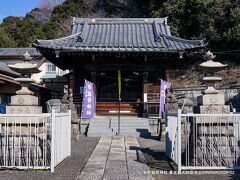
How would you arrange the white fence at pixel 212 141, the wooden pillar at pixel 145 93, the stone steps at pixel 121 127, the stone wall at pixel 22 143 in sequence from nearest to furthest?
the white fence at pixel 212 141 < the stone wall at pixel 22 143 < the stone steps at pixel 121 127 < the wooden pillar at pixel 145 93

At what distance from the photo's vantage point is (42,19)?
50219mm

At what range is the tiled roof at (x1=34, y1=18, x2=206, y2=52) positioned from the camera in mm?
18422

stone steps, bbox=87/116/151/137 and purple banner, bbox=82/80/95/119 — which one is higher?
Result: purple banner, bbox=82/80/95/119

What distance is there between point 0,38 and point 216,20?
91.2ft

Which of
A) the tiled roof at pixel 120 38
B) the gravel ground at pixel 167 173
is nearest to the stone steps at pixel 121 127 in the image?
the tiled roof at pixel 120 38

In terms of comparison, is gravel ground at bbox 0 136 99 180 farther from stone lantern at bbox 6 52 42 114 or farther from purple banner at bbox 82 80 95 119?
purple banner at bbox 82 80 95 119

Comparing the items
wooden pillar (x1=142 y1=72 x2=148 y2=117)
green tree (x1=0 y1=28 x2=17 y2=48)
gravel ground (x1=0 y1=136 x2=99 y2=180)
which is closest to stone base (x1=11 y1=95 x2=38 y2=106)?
gravel ground (x1=0 y1=136 x2=99 y2=180)

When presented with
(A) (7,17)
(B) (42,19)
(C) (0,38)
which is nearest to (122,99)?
(C) (0,38)

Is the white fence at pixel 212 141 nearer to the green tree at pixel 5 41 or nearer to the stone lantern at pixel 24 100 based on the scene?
the stone lantern at pixel 24 100

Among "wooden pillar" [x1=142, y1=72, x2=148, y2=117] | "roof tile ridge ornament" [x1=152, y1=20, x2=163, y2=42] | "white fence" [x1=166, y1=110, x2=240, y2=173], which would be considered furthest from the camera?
"roof tile ridge ornament" [x1=152, y1=20, x2=163, y2=42]

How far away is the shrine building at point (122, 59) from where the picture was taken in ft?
60.5

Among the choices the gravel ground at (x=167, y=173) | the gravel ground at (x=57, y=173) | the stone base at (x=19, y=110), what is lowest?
the gravel ground at (x=167, y=173)

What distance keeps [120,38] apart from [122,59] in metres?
1.56

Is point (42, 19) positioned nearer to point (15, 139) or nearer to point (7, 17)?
point (7, 17)
